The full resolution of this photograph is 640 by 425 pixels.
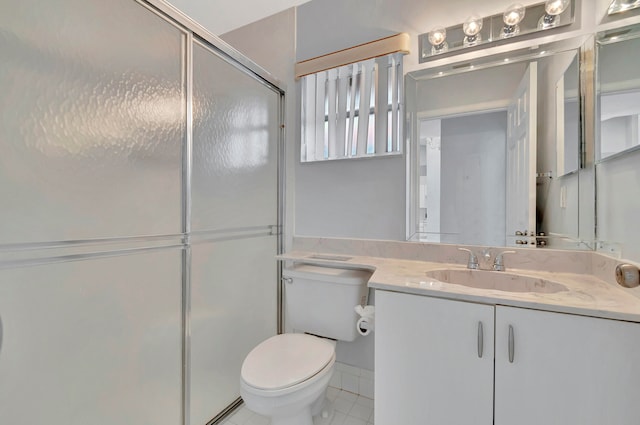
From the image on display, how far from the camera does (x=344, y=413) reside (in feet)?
4.83

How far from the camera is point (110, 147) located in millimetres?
974

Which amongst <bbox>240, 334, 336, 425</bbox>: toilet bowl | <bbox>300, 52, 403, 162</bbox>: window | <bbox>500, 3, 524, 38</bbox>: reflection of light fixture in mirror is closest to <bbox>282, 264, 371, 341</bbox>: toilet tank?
<bbox>240, 334, 336, 425</bbox>: toilet bowl

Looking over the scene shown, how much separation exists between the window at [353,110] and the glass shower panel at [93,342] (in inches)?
41.8

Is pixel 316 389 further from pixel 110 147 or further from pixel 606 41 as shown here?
pixel 606 41

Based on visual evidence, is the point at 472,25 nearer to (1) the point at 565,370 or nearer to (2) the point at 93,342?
(1) the point at 565,370

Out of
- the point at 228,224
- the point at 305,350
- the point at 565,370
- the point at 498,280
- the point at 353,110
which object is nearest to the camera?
the point at 565,370

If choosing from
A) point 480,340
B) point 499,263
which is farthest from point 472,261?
point 480,340

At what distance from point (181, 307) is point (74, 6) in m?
1.17

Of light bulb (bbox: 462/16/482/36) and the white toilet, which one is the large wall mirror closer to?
→ light bulb (bbox: 462/16/482/36)

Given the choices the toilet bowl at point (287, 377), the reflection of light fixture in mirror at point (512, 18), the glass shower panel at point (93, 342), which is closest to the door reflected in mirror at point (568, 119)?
the reflection of light fixture in mirror at point (512, 18)

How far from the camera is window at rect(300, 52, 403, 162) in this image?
1530 mm

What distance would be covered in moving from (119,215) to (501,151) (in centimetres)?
171

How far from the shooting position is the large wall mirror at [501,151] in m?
1.21

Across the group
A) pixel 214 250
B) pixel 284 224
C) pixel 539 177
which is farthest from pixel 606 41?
pixel 214 250
